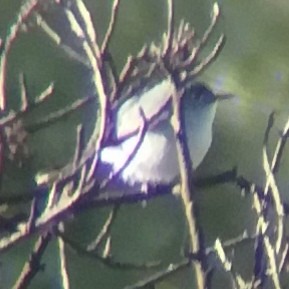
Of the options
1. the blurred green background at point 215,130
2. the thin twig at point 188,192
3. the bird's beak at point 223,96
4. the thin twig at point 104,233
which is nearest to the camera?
the thin twig at point 188,192

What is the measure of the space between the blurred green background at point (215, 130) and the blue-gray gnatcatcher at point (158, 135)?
0.03 metres

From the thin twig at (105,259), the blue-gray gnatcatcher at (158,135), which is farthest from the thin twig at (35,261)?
the blue-gray gnatcatcher at (158,135)

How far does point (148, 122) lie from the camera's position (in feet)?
1.70

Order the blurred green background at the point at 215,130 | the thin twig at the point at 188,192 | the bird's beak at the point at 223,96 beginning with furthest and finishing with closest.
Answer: the bird's beak at the point at 223,96, the blurred green background at the point at 215,130, the thin twig at the point at 188,192

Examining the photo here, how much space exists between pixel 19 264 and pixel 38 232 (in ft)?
0.88

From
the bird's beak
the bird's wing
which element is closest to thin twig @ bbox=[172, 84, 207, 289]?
the bird's wing

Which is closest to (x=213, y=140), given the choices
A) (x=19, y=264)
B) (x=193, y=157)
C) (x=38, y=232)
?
(x=193, y=157)

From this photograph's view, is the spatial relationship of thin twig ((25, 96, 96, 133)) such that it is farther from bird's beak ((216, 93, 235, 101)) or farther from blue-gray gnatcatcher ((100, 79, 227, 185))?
bird's beak ((216, 93, 235, 101))

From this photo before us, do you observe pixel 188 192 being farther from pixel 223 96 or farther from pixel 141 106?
pixel 223 96

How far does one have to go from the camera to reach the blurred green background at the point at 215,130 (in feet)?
2.58

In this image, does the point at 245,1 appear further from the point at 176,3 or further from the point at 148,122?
the point at 148,122

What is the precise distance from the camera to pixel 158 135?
0.76 m

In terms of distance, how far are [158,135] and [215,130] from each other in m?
0.15

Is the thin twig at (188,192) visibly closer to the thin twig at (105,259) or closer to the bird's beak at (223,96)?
the thin twig at (105,259)
